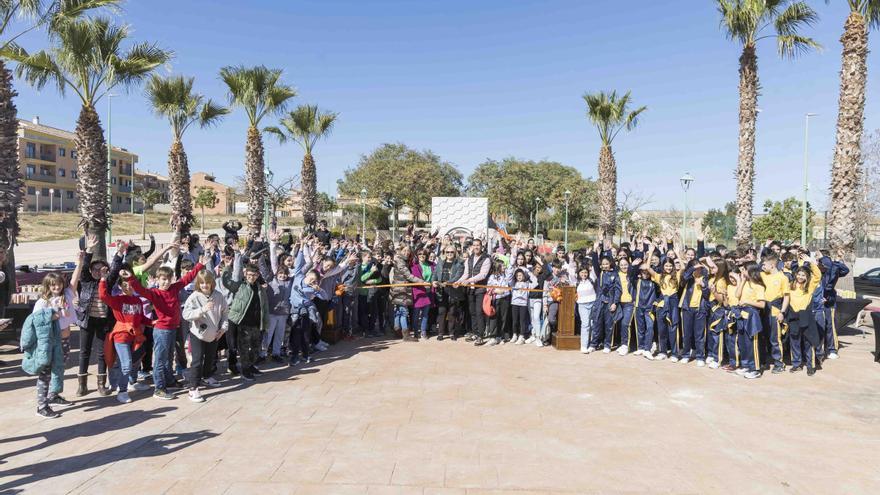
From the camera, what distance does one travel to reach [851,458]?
521 centimetres

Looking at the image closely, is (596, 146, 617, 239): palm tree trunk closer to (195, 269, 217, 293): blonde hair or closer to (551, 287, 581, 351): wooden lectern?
(551, 287, 581, 351): wooden lectern

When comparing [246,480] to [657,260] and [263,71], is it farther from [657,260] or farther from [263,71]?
[263,71]

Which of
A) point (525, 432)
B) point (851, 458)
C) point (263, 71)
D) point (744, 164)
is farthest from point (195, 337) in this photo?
point (263, 71)

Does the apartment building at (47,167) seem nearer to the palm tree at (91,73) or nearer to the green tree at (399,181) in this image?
the green tree at (399,181)

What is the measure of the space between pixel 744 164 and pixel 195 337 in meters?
16.6

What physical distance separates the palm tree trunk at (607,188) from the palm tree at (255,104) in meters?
14.5

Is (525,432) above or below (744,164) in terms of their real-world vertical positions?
below

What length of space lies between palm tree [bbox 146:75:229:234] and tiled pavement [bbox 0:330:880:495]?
1586cm

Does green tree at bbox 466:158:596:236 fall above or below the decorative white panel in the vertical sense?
above

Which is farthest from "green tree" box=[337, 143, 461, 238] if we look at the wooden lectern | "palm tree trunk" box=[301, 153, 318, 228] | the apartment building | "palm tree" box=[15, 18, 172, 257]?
the wooden lectern

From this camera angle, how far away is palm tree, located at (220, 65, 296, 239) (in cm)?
2256

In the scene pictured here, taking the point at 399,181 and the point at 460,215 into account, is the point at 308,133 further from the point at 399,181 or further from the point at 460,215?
the point at 399,181

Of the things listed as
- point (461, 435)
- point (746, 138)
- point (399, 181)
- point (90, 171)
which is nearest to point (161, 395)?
point (461, 435)

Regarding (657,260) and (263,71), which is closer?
(657,260)
